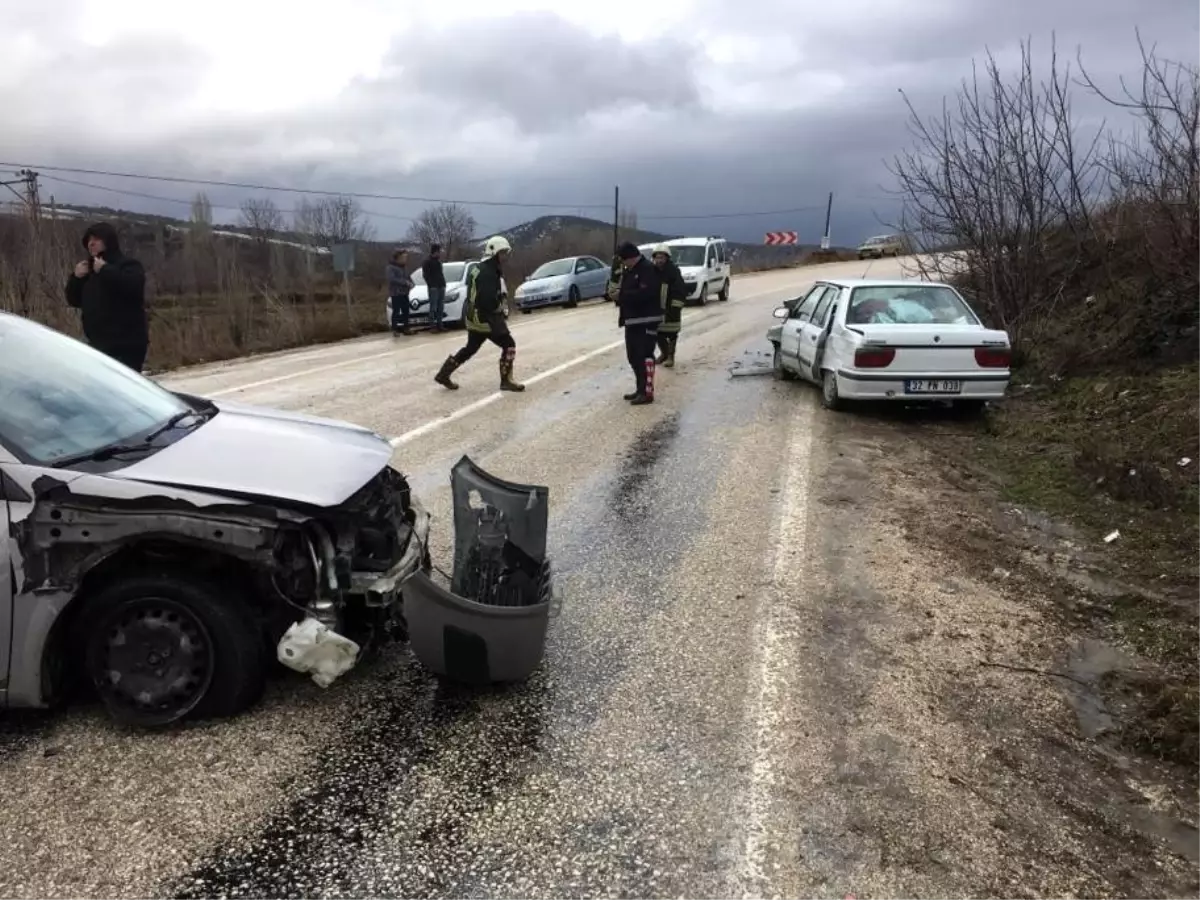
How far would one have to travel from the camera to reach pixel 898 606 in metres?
4.62

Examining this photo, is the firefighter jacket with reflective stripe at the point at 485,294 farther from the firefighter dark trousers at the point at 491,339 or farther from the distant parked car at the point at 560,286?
the distant parked car at the point at 560,286

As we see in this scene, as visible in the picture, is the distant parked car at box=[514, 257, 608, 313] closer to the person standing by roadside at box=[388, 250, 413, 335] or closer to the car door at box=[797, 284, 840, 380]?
the person standing by roadside at box=[388, 250, 413, 335]

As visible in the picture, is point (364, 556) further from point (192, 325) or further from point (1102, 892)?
point (192, 325)

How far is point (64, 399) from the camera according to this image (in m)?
3.60

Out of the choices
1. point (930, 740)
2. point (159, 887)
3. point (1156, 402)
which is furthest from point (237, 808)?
point (1156, 402)

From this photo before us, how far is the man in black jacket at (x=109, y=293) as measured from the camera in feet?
22.5

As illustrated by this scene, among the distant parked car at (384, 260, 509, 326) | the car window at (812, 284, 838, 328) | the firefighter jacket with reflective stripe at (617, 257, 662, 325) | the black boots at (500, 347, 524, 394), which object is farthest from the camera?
the distant parked car at (384, 260, 509, 326)

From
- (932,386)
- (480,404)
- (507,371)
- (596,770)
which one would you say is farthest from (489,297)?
(596,770)

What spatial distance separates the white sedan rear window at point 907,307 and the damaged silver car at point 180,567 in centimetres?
713

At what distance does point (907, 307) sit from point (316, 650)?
8.05 meters

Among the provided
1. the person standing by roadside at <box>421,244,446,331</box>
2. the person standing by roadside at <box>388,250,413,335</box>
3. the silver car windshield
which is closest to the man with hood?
the person standing by roadside at <box>388,250,413,335</box>

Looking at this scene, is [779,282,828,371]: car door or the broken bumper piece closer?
the broken bumper piece

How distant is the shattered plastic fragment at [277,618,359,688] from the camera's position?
3182mm

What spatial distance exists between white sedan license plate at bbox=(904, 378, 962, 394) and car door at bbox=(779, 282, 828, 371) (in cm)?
221
